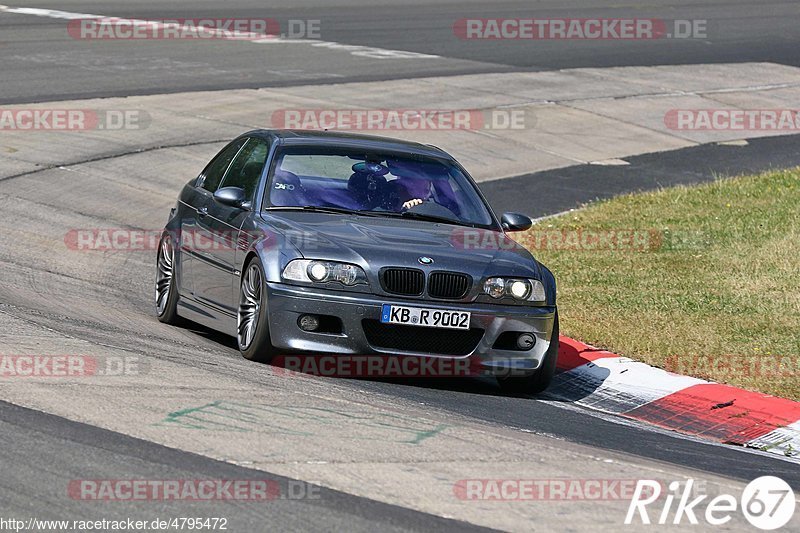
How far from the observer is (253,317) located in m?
8.95

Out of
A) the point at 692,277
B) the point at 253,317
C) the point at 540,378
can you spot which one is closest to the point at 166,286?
the point at 253,317

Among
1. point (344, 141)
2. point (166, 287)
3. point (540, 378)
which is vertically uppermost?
point (344, 141)

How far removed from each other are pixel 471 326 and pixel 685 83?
60.9ft

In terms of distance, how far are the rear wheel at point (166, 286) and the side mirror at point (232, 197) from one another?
1083 millimetres

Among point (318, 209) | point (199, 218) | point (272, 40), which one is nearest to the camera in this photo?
point (318, 209)

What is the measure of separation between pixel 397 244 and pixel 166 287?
2.55 m

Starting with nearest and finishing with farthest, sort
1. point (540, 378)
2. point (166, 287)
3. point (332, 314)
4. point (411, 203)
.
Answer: point (332, 314)
point (540, 378)
point (411, 203)
point (166, 287)

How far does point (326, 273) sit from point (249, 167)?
1.85 m

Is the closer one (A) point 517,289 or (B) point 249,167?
(A) point 517,289

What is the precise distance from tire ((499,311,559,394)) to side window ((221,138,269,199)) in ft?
7.15

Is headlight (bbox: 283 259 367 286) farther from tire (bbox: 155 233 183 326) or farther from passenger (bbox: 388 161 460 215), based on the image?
tire (bbox: 155 233 183 326)

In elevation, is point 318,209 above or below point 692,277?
above

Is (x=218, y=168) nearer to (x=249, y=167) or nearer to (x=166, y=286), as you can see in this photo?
(x=249, y=167)

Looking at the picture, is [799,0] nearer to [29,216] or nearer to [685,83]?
[685,83]
